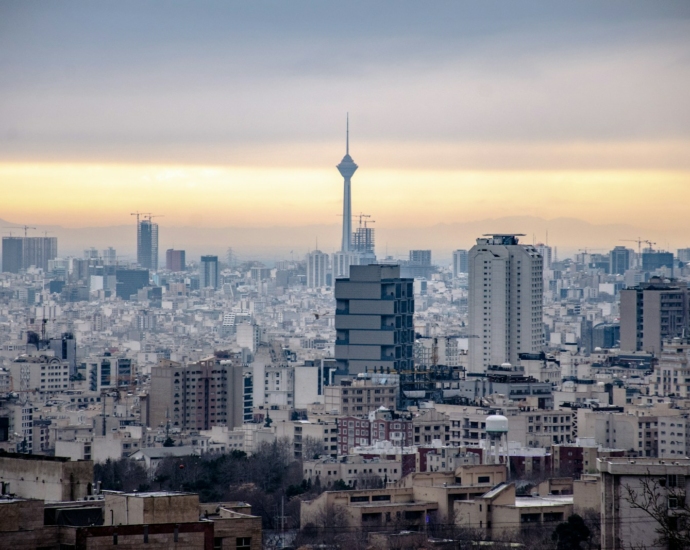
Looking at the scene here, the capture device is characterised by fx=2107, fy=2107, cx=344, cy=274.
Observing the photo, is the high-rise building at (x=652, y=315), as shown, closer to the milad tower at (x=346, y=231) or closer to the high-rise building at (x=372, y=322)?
the high-rise building at (x=372, y=322)

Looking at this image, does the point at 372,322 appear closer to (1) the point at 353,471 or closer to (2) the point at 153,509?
(1) the point at 353,471

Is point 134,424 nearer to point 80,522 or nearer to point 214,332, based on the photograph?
point 80,522

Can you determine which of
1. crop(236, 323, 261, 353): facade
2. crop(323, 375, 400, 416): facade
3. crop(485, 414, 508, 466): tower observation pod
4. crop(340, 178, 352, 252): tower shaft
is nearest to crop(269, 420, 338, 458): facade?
crop(323, 375, 400, 416): facade

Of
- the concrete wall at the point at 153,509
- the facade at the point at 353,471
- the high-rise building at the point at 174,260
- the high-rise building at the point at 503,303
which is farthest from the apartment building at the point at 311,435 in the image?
the high-rise building at the point at 174,260

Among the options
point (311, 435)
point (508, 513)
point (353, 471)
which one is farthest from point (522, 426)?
point (508, 513)

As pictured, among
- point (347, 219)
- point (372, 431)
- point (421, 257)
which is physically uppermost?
point (347, 219)

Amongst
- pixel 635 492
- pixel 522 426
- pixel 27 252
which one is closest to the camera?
pixel 635 492

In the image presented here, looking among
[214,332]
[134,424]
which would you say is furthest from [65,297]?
[134,424]
